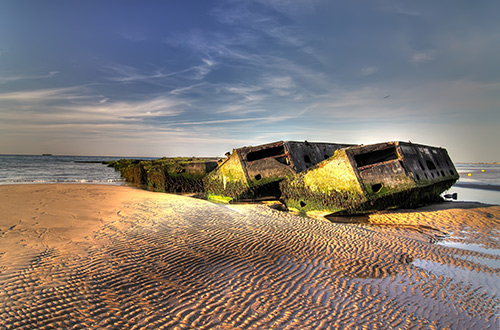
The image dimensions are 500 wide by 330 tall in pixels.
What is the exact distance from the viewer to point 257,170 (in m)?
10.6

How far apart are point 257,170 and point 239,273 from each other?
6666 millimetres

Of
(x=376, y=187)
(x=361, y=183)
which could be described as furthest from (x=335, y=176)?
(x=376, y=187)

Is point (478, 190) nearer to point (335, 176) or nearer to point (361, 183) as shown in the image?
point (361, 183)

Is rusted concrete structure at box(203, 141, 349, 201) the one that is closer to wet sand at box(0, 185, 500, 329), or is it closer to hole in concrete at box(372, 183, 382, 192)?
hole in concrete at box(372, 183, 382, 192)

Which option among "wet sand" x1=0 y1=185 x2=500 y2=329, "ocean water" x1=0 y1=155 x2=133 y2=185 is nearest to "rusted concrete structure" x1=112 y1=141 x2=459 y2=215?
"wet sand" x1=0 y1=185 x2=500 y2=329

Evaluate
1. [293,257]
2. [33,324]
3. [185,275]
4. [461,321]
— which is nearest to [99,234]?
[185,275]

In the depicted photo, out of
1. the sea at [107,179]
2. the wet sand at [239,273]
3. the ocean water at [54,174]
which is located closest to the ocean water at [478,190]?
the sea at [107,179]

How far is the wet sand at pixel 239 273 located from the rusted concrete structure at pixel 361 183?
103cm

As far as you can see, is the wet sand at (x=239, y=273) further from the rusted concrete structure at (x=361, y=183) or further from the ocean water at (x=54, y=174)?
the ocean water at (x=54, y=174)

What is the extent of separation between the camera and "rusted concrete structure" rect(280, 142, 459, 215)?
26.2 ft

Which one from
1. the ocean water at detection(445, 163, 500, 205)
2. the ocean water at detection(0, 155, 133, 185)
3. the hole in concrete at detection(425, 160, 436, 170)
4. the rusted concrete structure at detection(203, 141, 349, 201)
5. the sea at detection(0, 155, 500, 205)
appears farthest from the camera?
the ocean water at detection(0, 155, 133, 185)

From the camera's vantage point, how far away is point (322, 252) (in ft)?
16.8

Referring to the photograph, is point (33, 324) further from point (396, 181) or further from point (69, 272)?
point (396, 181)

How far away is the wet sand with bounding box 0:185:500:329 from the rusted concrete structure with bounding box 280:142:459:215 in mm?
1025
